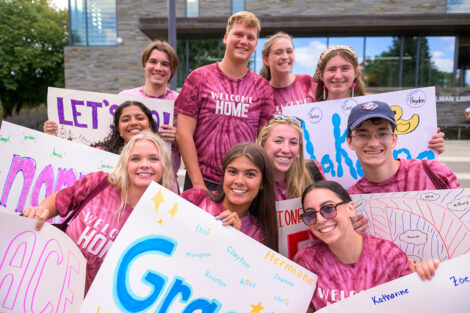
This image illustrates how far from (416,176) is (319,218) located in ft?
2.69

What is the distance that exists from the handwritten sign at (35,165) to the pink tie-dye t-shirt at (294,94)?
180 centimetres

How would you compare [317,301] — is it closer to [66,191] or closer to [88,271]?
[88,271]

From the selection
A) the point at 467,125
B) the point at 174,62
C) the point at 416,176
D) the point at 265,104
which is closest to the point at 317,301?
the point at 416,176

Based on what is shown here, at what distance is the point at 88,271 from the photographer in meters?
2.25

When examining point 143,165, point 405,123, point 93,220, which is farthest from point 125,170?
point 405,123

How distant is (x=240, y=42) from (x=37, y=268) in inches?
87.3

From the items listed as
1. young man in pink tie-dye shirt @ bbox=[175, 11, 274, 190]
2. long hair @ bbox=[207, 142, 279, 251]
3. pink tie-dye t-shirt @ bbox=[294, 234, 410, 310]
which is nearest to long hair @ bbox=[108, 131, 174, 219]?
long hair @ bbox=[207, 142, 279, 251]

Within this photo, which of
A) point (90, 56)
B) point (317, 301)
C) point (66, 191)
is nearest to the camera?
point (317, 301)

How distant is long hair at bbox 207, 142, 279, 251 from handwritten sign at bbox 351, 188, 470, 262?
22.1 inches

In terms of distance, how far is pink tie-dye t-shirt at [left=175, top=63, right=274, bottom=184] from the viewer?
2.99 m

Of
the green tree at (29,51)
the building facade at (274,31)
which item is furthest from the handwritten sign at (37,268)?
the green tree at (29,51)

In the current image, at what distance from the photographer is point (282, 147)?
2623 millimetres

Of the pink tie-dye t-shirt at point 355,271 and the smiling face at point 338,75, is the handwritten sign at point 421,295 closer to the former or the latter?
the pink tie-dye t-shirt at point 355,271

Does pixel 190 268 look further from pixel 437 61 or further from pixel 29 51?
pixel 29 51
